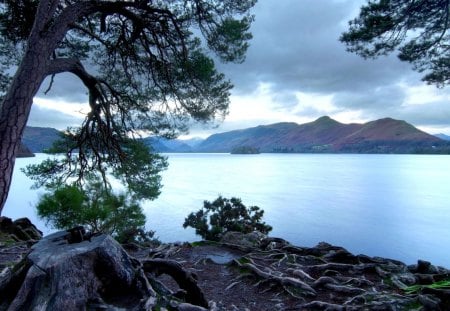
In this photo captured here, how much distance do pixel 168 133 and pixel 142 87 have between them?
1.93m

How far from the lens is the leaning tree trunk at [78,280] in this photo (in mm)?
2355

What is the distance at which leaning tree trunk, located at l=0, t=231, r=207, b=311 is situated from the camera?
7.73 feet

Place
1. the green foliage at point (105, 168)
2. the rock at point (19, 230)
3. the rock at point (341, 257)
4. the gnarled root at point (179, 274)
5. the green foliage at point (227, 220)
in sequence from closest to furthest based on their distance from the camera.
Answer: the gnarled root at point (179, 274) < the rock at point (341, 257) < the green foliage at point (105, 168) < the rock at point (19, 230) < the green foliage at point (227, 220)

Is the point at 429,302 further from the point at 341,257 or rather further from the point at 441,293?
the point at 341,257

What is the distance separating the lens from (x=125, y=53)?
8.41 m

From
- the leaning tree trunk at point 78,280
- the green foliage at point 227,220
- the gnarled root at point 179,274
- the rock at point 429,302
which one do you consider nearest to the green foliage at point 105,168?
the green foliage at point 227,220

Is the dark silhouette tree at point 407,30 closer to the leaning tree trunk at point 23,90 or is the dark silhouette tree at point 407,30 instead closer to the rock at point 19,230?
the leaning tree trunk at point 23,90

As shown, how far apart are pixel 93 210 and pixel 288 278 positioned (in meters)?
9.93

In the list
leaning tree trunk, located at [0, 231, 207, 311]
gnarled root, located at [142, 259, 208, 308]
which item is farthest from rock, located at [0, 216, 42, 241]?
leaning tree trunk, located at [0, 231, 207, 311]

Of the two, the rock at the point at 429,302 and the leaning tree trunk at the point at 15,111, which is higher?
the leaning tree trunk at the point at 15,111

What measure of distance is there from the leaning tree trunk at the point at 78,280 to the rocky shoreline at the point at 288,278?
88 mm

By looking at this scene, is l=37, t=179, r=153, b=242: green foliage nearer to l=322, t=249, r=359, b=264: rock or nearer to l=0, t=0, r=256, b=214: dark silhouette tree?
l=0, t=0, r=256, b=214: dark silhouette tree

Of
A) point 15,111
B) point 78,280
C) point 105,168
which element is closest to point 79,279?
point 78,280

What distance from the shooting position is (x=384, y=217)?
3931 centimetres
